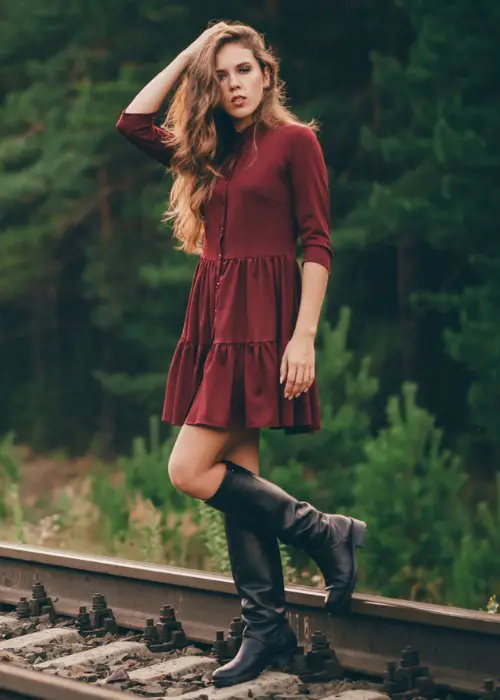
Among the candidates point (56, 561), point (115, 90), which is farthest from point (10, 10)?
point (56, 561)

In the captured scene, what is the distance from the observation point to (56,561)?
539cm

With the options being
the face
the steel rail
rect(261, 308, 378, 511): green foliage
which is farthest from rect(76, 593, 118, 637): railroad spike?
rect(261, 308, 378, 511): green foliage

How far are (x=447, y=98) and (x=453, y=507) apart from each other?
13.4 feet

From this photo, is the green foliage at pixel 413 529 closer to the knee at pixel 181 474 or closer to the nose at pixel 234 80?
the knee at pixel 181 474

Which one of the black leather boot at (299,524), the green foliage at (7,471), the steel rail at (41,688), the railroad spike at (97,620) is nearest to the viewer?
the steel rail at (41,688)

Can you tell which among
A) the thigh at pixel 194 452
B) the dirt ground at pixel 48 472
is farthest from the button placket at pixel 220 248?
the dirt ground at pixel 48 472

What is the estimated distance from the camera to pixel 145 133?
4.04 meters

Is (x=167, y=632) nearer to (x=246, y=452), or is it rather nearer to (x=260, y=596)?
(x=260, y=596)

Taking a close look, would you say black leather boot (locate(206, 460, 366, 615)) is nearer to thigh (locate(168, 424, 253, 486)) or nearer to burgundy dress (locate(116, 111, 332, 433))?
thigh (locate(168, 424, 253, 486))

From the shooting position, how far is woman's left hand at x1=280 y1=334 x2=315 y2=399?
374 cm

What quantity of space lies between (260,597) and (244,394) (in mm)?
733

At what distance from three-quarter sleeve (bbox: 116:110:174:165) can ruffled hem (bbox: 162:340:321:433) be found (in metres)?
0.71

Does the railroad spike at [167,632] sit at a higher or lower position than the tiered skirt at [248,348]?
lower

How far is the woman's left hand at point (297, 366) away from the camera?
12.3 ft
